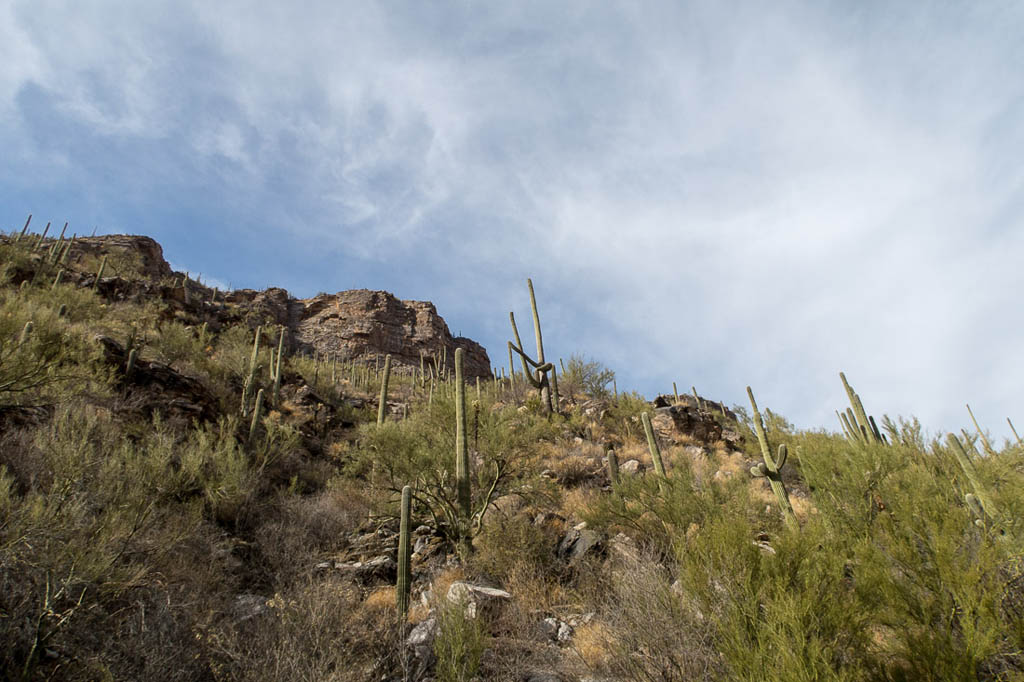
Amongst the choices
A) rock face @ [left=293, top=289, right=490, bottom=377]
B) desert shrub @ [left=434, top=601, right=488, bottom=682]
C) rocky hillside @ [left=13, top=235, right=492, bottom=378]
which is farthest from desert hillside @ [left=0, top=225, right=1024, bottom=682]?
rock face @ [left=293, top=289, right=490, bottom=377]

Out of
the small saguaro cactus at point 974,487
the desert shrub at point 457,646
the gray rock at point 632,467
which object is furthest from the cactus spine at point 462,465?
the small saguaro cactus at point 974,487

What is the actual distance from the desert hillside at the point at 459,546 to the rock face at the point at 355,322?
25151 millimetres

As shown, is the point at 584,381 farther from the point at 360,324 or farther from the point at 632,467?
the point at 360,324

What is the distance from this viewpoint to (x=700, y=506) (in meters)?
6.46

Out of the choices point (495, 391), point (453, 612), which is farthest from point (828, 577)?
point (495, 391)

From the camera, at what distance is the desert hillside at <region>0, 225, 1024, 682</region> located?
11.2ft

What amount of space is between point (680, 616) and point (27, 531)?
6.32m

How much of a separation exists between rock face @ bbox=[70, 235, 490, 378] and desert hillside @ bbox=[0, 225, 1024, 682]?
82.5 ft

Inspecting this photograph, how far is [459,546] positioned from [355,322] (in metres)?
35.3

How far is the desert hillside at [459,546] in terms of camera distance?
3412mm

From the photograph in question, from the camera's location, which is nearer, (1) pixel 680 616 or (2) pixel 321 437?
(1) pixel 680 616

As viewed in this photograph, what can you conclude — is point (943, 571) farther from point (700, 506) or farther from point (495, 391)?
point (495, 391)

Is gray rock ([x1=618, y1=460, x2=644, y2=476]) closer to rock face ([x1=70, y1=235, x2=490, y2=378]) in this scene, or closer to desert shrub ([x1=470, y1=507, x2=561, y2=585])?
desert shrub ([x1=470, y1=507, x2=561, y2=585])

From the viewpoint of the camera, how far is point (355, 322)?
1587 inches
